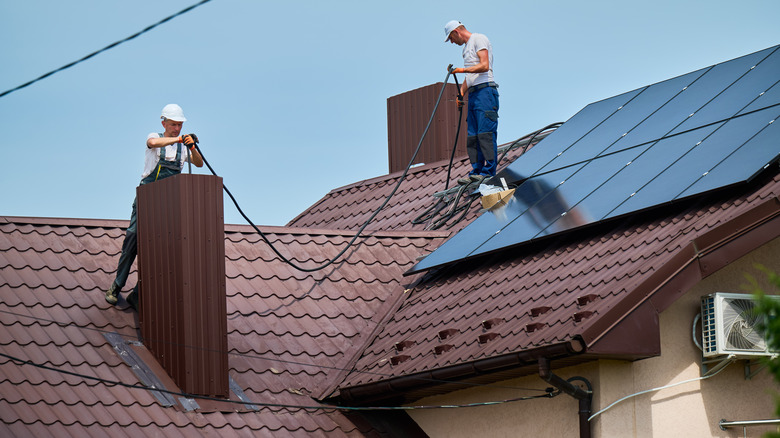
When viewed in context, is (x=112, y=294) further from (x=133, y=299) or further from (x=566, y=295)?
(x=566, y=295)

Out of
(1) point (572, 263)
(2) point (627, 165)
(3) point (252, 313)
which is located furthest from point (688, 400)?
(3) point (252, 313)

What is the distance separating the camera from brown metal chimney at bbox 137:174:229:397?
38.2ft

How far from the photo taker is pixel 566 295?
10641 mm

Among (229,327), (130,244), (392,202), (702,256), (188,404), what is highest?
(392,202)

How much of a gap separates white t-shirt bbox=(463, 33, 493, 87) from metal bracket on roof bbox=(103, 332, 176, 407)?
586cm

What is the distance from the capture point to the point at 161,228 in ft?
39.7

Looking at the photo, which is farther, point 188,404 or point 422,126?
point 422,126

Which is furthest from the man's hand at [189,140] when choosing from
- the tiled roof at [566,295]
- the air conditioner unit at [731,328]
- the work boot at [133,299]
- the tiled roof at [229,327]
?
the air conditioner unit at [731,328]

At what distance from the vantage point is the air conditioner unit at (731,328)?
9578 millimetres

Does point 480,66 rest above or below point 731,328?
above

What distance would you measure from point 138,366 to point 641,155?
17.7 feet

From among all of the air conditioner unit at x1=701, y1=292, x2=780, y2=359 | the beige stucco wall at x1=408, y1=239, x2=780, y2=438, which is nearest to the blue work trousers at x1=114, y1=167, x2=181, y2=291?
the beige stucco wall at x1=408, y1=239, x2=780, y2=438

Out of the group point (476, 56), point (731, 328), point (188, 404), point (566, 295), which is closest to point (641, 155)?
point (566, 295)

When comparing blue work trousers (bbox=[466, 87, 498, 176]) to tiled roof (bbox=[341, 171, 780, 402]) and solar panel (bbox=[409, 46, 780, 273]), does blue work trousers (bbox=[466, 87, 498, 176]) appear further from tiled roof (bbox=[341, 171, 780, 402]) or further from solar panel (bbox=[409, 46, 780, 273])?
tiled roof (bbox=[341, 171, 780, 402])
